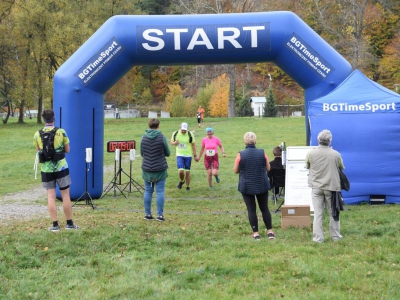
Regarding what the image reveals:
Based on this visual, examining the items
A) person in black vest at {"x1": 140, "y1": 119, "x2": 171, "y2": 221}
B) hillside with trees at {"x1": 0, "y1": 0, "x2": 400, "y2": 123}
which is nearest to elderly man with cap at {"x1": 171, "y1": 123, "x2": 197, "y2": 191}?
person in black vest at {"x1": 140, "y1": 119, "x2": 171, "y2": 221}

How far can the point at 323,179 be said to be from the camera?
7.94 meters

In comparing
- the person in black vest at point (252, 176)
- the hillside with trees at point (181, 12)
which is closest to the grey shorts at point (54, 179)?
the person in black vest at point (252, 176)

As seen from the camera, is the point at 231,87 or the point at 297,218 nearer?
the point at 297,218

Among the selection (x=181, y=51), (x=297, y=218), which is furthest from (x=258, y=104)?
(x=297, y=218)

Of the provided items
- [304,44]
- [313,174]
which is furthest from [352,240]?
[304,44]

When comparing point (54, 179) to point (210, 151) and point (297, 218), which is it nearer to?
point (297, 218)

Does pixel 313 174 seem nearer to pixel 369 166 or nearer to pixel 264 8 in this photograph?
pixel 369 166

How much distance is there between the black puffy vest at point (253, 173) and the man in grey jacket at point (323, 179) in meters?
0.71

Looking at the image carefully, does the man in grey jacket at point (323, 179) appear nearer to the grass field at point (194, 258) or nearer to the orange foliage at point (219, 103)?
the grass field at point (194, 258)

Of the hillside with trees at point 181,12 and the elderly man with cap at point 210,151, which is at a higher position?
the hillside with trees at point 181,12

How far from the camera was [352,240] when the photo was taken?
7.96 metres

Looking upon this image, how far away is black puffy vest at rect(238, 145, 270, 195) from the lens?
26.3ft

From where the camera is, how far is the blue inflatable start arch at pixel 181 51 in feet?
40.4

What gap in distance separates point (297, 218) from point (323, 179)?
1373mm
